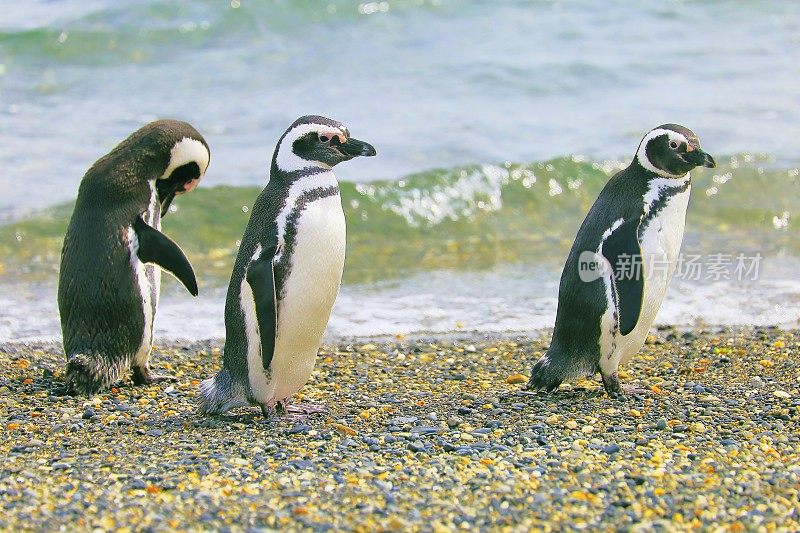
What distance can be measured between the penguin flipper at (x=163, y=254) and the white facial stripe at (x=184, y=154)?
38 cm

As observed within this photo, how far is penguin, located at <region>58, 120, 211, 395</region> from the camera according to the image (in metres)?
6.02

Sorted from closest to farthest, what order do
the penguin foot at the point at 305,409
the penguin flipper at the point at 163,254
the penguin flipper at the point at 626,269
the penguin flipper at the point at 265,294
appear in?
1. the penguin flipper at the point at 265,294
2. the penguin foot at the point at 305,409
3. the penguin flipper at the point at 626,269
4. the penguin flipper at the point at 163,254

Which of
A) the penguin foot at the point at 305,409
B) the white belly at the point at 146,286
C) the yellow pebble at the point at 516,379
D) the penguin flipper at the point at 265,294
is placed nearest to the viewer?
the penguin flipper at the point at 265,294

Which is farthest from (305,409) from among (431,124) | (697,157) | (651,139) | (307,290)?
(431,124)

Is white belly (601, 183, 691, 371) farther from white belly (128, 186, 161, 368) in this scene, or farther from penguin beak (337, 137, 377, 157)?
white belly (128, 186, 161, 368)

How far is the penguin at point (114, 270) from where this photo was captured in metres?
6.02

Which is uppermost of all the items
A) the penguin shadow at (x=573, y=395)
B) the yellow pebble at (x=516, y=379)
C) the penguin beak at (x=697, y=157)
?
the penguin beak at (x=697, y=157)

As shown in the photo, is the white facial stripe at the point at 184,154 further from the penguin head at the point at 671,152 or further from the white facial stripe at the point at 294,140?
the penguin head at the point at 671,152

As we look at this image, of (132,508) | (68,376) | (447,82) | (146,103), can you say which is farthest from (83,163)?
(132,508)

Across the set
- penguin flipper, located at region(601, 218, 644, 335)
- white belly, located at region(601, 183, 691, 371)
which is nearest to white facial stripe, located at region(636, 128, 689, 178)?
white belly, located at region(601, 183, 691, 371)

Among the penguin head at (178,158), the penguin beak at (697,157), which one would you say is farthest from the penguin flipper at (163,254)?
the penguin beak at (697,157)

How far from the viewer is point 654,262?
5766mm

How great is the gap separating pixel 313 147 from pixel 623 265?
160 cm

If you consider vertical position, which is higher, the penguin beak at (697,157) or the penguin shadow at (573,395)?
the penguin beak at (697,157)
